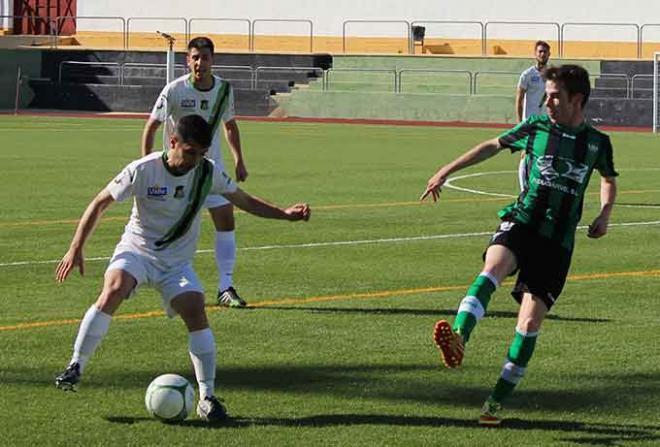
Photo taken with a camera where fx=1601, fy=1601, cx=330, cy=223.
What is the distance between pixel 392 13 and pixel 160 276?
52107 millimetres

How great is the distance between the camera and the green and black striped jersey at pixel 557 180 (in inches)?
325

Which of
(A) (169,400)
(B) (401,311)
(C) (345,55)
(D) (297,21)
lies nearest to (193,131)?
(A) (169,400)

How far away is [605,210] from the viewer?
8.68 metres

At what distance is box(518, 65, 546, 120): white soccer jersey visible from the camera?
20391 mm

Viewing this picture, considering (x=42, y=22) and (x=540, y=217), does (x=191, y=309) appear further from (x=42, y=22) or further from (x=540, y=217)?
(x=42, y=22)

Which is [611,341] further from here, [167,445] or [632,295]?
[167,445]

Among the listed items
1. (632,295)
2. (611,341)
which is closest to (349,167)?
(632,295)

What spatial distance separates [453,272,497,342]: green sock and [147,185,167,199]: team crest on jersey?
1.69 meters

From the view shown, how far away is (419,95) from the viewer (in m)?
49.2

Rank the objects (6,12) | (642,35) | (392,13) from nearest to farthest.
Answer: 1. (642,35)
2. (392,13)
3. (6,12)

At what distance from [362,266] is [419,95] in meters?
35.1

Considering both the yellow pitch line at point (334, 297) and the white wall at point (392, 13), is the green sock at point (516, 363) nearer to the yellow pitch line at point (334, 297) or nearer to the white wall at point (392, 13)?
the yellow pitch line at point (334, 297)

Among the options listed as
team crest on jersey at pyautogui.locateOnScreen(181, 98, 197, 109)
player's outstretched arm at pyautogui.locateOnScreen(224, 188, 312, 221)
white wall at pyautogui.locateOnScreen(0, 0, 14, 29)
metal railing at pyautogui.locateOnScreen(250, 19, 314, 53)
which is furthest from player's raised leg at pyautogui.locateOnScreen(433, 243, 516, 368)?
white wall at pyautogui.locateOnScreen(0, 0, 14, 29)

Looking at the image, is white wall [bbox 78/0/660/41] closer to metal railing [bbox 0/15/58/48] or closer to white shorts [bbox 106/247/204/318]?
metal railing [bbox 0/15/58/48]
